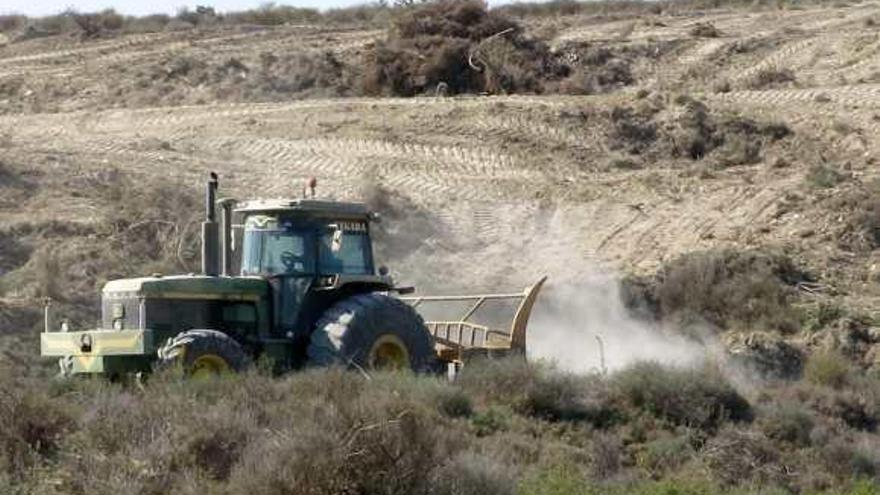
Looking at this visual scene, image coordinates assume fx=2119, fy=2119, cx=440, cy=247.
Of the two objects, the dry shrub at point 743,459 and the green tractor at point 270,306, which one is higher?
the green tractor at point 270,306

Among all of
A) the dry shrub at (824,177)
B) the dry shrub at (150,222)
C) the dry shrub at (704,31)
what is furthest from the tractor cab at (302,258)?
the dry shrub at (704,31)

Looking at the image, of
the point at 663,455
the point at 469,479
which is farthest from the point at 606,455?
the point at 469,479

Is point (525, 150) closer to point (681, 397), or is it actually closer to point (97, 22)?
point (681, 397)

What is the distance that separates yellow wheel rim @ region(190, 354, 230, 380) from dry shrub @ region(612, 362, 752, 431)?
5.62 meters

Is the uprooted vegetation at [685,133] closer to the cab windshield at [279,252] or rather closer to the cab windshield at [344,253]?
the cab windshield at [344,253]

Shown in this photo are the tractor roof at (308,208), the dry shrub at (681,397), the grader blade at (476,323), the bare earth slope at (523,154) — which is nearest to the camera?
the tractor roof at (308,208)

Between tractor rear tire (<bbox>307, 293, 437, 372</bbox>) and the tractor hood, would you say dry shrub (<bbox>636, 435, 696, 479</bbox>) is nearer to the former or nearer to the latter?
tractor rear tire (<bbox>307, 293, 437, 372</bbox>)

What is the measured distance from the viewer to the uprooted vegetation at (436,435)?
56.5 ft

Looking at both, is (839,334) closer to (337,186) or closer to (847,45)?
(337,186)

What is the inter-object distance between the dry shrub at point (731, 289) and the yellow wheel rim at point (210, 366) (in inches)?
528

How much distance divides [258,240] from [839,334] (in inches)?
481

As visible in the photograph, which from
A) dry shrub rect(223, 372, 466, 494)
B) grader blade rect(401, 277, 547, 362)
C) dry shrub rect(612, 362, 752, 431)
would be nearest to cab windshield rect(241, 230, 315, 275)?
grader blade rect(401, 277, 547, 362)

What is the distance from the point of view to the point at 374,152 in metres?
40.6

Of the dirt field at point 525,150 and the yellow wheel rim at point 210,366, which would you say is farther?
the dirt field at point 525,150
